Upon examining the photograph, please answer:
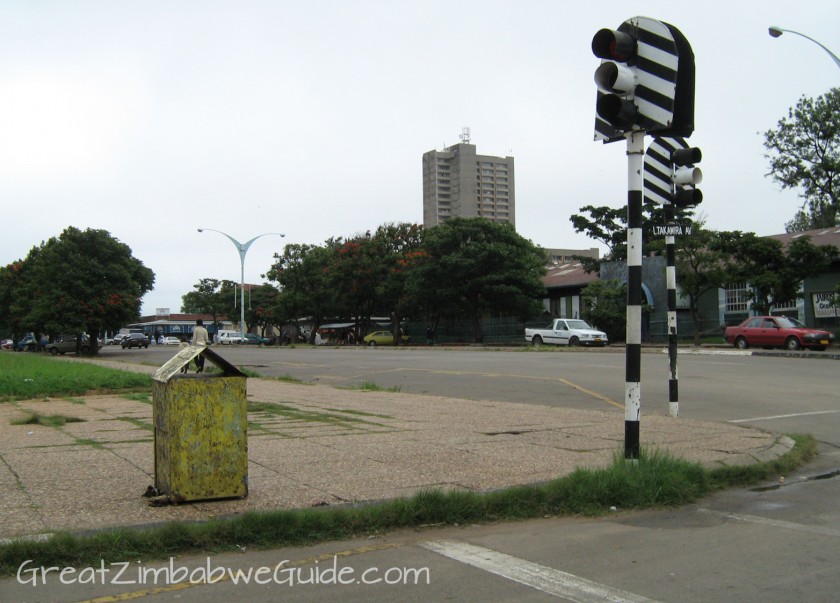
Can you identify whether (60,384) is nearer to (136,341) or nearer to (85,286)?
(85,286)

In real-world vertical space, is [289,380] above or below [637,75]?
below

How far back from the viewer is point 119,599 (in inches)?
157

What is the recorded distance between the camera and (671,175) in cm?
1094

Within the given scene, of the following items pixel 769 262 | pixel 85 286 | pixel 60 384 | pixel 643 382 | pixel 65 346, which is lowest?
pixel 65 346

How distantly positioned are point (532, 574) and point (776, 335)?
31.3m

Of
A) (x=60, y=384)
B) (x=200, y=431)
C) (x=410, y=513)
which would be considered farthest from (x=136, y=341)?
(x=410, y=513)

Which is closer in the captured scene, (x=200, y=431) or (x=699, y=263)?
(x=200, y=431)

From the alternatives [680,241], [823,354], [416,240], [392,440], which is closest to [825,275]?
[680,241]

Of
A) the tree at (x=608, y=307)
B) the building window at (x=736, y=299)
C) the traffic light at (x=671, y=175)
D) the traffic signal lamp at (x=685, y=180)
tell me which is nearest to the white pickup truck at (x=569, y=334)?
the tree at (x=608, y=307)

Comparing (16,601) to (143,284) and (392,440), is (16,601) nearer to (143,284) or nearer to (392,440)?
(392,440)

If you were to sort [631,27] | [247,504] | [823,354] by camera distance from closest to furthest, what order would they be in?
[247,504], [631,27], [823,354]

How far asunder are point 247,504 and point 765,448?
5.85m

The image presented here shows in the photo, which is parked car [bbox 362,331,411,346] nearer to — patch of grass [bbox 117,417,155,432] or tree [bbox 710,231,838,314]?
tree [bbox 710,231,838,314]

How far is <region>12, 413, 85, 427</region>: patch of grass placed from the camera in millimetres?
10203
